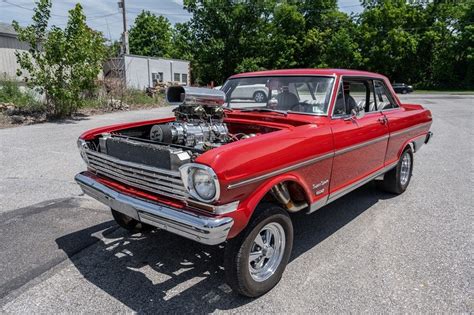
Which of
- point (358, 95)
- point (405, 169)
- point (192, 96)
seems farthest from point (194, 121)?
point (405, 169)

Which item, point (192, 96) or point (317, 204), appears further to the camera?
point (192, 96)

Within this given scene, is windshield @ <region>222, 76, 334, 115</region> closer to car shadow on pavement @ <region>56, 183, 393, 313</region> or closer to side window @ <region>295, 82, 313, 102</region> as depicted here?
side window @ <region>295, 82, 313, 102</region>

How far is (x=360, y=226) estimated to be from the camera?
424 centimetres

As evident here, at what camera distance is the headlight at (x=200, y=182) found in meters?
2.49

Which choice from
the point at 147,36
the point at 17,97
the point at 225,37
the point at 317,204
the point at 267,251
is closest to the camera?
the point at 267,251

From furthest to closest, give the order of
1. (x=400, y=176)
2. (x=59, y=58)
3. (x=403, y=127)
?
(x=59, y=58), (x=400, y=176), (x=403, y=127)

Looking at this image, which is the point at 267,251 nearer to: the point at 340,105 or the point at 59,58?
the point at 340,105

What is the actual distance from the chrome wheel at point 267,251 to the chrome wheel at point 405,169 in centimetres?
303

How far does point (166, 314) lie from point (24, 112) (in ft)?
40.7

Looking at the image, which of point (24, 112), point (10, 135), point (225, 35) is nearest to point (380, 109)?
point (10, 135)

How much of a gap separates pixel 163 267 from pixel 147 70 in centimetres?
2241

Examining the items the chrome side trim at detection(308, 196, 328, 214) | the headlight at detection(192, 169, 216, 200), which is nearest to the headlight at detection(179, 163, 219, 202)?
the headlight at detection(192, 169, 216, 200)

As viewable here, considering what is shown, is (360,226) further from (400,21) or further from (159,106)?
(400,21)

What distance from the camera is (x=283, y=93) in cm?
416
